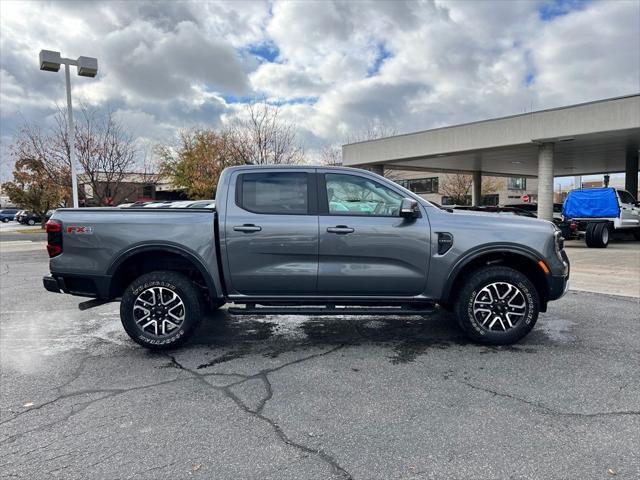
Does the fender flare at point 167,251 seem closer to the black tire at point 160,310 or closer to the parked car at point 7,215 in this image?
the black tire at point 160,310

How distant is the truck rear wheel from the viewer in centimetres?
1544

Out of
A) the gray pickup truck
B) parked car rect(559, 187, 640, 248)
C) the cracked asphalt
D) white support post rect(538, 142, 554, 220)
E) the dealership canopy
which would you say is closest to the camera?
the cracked asphalt

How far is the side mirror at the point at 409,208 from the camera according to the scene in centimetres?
447

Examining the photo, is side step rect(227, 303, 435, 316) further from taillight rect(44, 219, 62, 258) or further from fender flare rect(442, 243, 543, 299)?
taillight rect(44, 219, 62, 258)

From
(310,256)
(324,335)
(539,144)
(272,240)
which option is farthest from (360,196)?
(539,144)

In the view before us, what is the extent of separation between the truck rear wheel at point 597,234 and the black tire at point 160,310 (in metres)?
15.5

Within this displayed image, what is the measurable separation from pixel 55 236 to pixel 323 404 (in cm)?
334

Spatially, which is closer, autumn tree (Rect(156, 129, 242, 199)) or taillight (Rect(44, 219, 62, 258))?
taillight (Rect(44, 219, 62, 258))

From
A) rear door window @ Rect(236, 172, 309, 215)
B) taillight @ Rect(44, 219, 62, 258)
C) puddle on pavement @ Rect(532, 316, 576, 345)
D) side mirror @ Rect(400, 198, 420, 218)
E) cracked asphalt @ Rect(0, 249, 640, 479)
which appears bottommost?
cracked asphalt @ Rect(0, 249, 640, 479)

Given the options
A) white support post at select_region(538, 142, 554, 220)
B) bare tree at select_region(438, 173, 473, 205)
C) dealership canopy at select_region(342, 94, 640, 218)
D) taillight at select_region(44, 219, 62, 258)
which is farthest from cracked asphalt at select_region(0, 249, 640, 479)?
bare tree at select_region(438, 173, 473, 205)

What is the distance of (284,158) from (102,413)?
2554cm

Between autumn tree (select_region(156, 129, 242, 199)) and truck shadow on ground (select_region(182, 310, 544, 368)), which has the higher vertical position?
autumn tree (select_region(156, 129, 242, 199))

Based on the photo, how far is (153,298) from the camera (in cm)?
461

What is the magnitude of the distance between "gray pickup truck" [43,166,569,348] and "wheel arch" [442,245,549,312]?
0.07 feet
